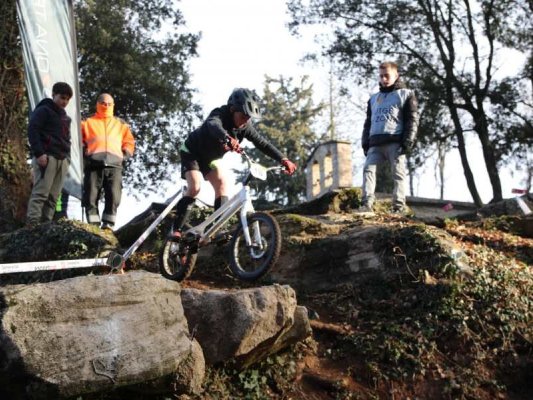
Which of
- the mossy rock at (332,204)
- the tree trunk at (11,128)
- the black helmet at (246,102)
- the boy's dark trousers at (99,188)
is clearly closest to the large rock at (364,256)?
the black helmet at (246,102)

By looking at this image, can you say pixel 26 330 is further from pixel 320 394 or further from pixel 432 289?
pixel 432 289

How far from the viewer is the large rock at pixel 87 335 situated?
11.9 feet

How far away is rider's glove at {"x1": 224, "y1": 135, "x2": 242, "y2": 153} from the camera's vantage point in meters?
6.19

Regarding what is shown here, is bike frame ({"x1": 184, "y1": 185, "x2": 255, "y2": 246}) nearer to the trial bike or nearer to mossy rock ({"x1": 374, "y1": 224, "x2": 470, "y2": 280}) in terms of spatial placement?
the trial bike

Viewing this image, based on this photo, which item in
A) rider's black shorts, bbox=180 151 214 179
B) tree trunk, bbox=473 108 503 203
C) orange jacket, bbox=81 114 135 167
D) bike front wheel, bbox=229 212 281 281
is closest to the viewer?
bike front wheel, bbox=229 212 281 281

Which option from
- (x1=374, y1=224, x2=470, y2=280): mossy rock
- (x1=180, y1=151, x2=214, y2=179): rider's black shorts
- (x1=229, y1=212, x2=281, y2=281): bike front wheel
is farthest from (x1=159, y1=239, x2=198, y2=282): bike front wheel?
(x1=374, y1=224, x2=470, y2=280): mossy rock

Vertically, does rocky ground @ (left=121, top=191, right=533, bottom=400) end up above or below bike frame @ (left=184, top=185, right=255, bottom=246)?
below

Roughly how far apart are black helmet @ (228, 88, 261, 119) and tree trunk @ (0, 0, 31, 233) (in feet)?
17.0

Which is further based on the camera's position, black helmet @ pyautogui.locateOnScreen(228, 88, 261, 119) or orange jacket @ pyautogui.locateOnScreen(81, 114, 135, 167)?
orange jacket @ pyautogui.locateOnScreen(81, 114, 135, 167)

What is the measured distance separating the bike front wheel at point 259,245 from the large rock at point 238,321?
0.65 meters

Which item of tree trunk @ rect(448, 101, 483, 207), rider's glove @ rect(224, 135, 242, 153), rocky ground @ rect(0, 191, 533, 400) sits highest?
tree trunk @ rect(448, 101, 483, 207)

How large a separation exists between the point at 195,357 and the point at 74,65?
744cm

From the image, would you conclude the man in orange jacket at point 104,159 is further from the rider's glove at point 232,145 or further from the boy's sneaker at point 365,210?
the boy's sneaker at point 365,210

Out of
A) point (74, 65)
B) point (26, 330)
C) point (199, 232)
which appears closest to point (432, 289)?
point (199, 232)
